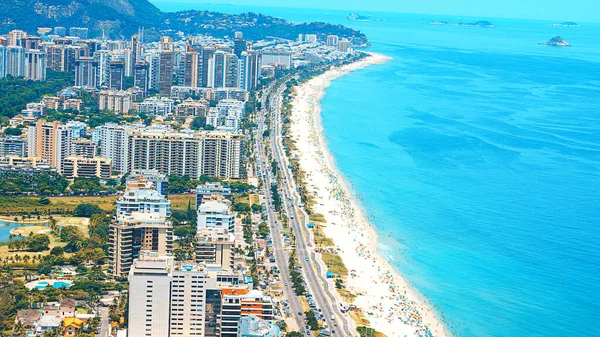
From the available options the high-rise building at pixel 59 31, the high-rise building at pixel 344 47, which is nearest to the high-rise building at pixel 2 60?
the high-rise building at pixel 59 31

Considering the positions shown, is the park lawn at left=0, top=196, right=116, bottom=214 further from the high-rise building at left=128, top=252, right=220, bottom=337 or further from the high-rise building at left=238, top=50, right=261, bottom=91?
the high-rise building at left=238, top=50, right=261, bottom=91

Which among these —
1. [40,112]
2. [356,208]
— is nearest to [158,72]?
[40,112]

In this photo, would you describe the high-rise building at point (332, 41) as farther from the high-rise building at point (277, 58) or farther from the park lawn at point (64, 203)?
the park lawn at point (64, 203)

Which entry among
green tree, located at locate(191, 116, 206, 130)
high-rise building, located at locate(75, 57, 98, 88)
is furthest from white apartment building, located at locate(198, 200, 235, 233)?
high-rise building, located at locate(75, 57, 98, 88)

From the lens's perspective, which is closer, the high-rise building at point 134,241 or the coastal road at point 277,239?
the coastal road at point 277,239

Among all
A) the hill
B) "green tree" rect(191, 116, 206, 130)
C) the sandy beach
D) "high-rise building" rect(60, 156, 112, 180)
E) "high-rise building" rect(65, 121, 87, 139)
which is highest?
the hill

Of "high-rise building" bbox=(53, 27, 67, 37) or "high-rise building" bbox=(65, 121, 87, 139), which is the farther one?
"high-rise building" bbox=(53, 27, 67, 37)

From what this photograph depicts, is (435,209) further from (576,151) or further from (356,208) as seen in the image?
(576,151)
